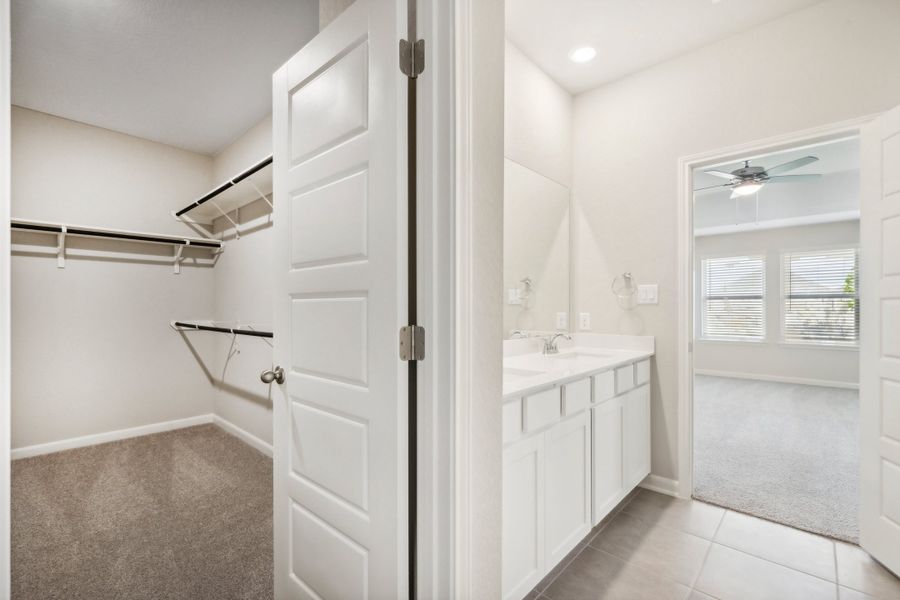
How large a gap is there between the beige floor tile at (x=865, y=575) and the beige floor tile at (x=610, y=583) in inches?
28.6

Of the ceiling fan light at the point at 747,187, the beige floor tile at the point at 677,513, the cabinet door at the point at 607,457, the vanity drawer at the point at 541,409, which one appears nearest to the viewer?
the vanity drawer at the point at 541,409

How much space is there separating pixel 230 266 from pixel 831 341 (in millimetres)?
7580

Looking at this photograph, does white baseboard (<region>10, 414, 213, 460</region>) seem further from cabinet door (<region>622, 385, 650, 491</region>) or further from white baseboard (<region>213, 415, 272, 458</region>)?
cabinet door (<region>622, 385, 650, 491</region>)

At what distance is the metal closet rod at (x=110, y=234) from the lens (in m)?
2.83

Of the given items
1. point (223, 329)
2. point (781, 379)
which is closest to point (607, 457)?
Result: point (223, 329)

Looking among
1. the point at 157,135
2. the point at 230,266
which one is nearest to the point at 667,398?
the point at 230,266

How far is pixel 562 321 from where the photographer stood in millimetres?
2879

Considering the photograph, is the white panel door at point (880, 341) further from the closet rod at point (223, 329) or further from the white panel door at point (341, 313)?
the closet rod at point (223, 329)

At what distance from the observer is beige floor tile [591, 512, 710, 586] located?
180cm

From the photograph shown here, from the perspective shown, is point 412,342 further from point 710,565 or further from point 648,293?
point 648,293

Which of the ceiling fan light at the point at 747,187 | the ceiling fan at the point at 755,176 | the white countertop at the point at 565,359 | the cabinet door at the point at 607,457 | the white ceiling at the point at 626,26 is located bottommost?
the cabinet door at the point at 607,457

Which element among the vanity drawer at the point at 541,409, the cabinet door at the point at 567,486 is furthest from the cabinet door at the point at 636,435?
the vanity drawer at the point at 541,409

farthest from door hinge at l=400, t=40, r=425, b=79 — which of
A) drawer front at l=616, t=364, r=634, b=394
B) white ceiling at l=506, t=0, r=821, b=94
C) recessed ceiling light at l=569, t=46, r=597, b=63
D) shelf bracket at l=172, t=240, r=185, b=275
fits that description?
shelf bracket at l=172, t=240, r=185, b=275

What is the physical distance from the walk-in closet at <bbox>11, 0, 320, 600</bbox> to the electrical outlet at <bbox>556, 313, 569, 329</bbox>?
1.90 m
